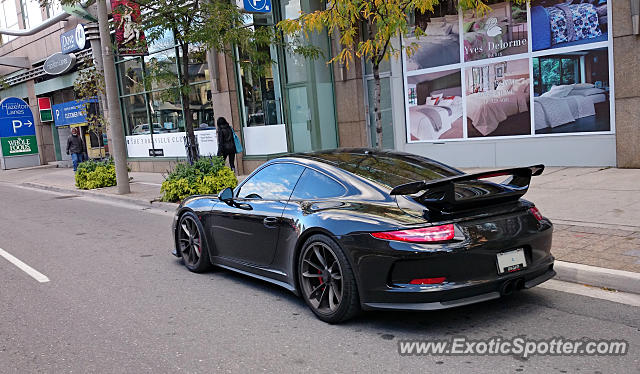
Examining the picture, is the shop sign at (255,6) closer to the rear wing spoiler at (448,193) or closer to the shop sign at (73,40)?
the shop sign at (73,40)

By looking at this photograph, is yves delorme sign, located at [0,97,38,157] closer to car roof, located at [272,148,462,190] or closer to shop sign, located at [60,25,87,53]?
shop sign, located at [60,25,87,53]

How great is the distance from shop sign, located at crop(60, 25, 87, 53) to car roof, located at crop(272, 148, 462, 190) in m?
20.7

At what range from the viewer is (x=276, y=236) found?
205 inches

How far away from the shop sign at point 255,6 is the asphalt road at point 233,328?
32.0ft

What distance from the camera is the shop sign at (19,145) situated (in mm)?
31344

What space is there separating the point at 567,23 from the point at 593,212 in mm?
5559

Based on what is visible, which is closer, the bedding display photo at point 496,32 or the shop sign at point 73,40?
the bedding display photo at point 496,32

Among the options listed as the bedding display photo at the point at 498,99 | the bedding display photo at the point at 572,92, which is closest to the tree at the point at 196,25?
the bedding display photo at the point at 498,99

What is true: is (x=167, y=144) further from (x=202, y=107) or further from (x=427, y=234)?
(x=427, y=234)

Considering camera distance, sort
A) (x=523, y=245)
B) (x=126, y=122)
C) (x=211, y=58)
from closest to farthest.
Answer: (x=523, y=245) < (x=211, y=58) < (x=126, y=122)

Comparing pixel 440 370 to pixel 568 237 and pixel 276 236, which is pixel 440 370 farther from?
pixel 568 237

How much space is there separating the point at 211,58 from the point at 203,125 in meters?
2.51

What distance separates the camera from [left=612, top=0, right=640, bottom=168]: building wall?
10.7m

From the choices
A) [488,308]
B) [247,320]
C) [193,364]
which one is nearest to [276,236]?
[247,320]
